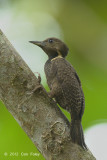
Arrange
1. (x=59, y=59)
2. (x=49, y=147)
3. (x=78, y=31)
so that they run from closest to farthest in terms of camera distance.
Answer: (x=49, y=147), (x=59, y=59), (x=78, y=31)

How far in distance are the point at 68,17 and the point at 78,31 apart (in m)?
0.29

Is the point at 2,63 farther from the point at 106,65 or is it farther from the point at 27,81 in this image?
the point at 106,65

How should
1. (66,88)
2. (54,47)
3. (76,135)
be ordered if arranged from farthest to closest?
(54,47)
(66,88)
(76,135)

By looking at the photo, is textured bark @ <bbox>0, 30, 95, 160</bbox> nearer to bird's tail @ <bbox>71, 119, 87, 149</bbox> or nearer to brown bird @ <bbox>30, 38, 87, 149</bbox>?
bird's tail @ <bbox>71, 119, 87, 149</bbox>

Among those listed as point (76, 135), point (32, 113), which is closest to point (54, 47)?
point (32, 113)

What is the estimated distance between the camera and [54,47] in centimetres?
412

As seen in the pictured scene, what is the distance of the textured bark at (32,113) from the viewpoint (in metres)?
2.61

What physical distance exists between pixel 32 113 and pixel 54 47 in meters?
1.68

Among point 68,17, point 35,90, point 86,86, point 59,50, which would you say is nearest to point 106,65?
point 86,86

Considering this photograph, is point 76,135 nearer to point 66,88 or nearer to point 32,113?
point 32,113

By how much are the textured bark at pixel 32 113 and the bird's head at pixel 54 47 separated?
144 cm

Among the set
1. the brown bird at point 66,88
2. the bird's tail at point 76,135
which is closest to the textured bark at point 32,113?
the bird's tail at point 76,135

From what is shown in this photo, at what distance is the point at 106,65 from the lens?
4.05 metres

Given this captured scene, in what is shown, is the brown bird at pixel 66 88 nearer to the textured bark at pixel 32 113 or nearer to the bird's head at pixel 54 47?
the bird's head at pixel 54 47
